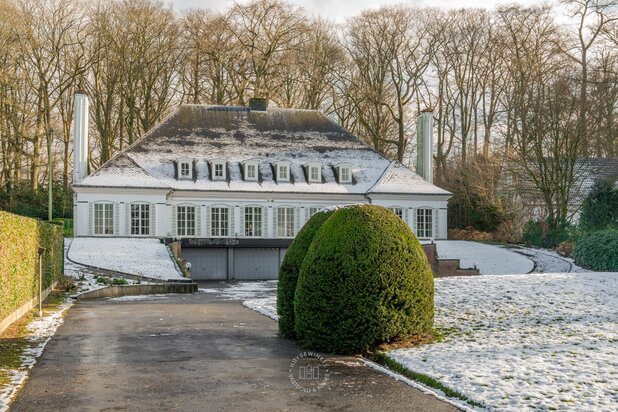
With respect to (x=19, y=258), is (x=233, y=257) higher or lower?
lower

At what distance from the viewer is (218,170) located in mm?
38031

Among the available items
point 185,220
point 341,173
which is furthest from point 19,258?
point 341,173

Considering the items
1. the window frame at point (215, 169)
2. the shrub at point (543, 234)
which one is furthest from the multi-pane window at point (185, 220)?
the shrub at point (543, 234)

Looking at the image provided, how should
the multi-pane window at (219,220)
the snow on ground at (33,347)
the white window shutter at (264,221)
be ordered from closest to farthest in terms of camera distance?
1. the snow on ground at (33,347)
2. the multi-pane window at (219,220)
3. the white window shutter at (264,221)

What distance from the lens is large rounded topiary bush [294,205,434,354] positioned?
10.8m

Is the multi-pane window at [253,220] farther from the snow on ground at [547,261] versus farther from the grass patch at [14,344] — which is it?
the grass patch at [14,344]

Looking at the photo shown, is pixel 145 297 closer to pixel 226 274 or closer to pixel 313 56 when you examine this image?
pixel 226 274

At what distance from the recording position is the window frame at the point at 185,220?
37.0m

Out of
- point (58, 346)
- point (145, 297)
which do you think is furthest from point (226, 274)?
point (58, 346)

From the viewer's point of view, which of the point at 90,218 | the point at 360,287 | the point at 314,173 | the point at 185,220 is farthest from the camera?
the point at 314,173

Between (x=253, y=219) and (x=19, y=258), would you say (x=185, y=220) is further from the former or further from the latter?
(x=19, y=258)

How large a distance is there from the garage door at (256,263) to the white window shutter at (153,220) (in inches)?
171

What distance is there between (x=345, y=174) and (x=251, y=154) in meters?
5.32

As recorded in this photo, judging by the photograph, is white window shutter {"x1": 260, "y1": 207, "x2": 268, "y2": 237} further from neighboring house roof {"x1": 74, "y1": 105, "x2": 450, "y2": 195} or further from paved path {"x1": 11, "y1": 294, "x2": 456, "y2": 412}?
paved path {"x1": 11, "y1": 294, "x2": 456, "y2": 412}
